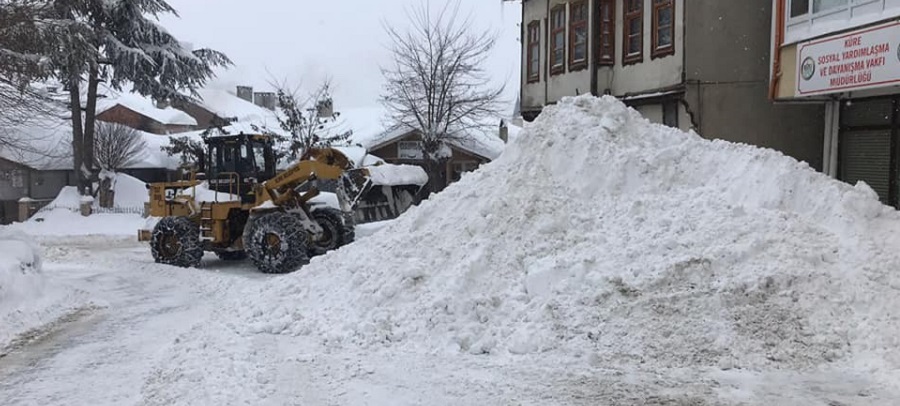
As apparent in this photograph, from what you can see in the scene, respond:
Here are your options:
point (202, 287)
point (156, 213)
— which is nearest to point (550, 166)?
point (202, 287)

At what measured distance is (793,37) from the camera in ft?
41.2

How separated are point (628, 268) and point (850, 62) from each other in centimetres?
566

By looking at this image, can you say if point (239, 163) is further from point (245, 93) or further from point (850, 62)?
point (245, 93)

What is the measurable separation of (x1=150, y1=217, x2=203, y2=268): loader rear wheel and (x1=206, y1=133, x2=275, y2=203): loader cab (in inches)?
43.8

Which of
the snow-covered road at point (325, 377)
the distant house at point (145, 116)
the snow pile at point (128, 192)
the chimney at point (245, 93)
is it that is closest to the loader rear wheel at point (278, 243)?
the snow-covered road at point (325, 377)

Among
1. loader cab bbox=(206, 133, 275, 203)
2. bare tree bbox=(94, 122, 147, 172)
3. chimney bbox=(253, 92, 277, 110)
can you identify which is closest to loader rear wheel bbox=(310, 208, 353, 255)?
loader cab bbox=(206, 133, 275, 203)

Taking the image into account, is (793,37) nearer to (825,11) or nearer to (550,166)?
(825,11)

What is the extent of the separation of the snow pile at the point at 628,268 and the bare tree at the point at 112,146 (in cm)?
2855

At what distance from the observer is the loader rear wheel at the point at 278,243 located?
14.4 metres

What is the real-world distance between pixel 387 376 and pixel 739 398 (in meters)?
3.09

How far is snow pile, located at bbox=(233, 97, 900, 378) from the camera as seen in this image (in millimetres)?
7195

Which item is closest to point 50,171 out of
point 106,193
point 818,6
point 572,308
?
point 106,193

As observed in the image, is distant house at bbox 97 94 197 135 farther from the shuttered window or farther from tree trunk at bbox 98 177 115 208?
the shuttered window

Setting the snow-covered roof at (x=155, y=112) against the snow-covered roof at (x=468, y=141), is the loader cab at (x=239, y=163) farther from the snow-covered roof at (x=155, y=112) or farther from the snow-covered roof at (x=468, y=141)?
the snow-covered roof at (x=155, y=112)
